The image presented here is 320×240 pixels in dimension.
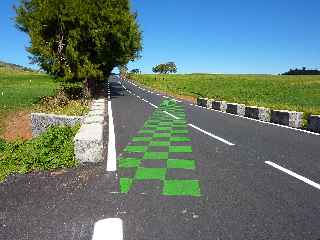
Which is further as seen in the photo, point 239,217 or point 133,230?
point 239,217

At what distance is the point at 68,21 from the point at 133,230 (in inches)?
1157

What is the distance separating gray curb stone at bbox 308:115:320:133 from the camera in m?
14.5

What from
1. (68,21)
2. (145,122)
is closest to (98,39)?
(68,21)

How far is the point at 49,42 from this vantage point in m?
31.8

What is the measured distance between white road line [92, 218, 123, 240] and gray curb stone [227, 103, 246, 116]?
712 inches

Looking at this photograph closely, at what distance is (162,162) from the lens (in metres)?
8.47

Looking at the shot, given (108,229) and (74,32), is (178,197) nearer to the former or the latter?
(108,229)

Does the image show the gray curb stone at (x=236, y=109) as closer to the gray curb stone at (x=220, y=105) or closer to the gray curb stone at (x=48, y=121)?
the gray curb stone at (x=220, y=105)

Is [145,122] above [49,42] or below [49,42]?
below

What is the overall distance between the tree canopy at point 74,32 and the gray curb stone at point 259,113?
15261mm

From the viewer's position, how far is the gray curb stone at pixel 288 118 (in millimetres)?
16016

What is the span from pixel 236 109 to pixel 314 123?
27.9 ft

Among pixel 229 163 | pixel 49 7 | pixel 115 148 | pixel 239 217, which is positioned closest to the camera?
pixel 239 217

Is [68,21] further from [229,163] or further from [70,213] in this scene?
[70,213]
